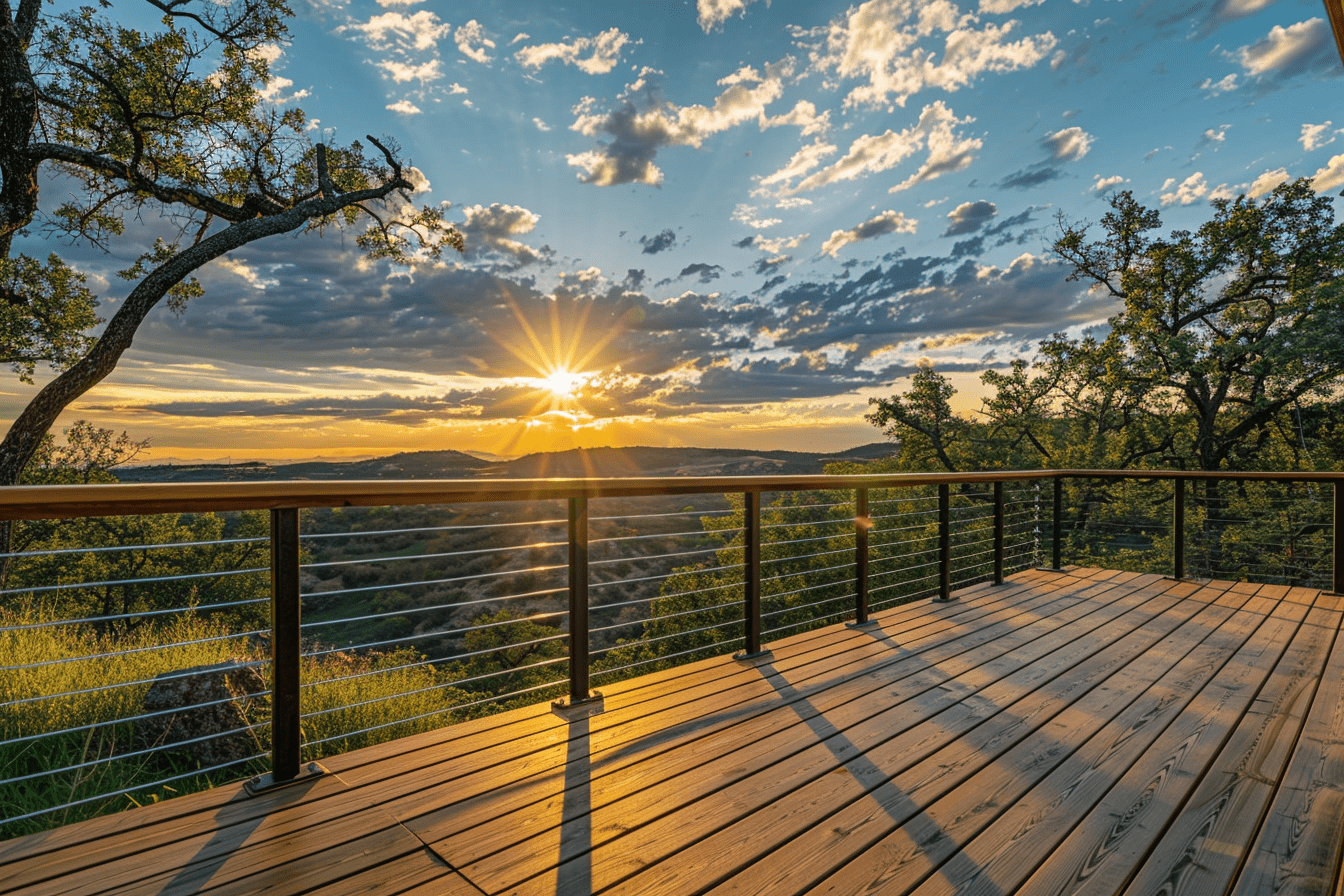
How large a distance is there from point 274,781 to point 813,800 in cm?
163

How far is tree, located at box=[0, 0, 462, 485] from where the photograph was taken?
7.00 metres

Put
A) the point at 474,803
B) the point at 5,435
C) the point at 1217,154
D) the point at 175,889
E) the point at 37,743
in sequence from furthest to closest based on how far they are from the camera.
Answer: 1. the point at 1217,154
2. the point at 5,435
3. the point at 37,743
4. the point at 474,803
5. the point at 175,889

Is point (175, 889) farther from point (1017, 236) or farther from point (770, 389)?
point (770, 389)

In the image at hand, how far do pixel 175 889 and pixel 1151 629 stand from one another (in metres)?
4.64

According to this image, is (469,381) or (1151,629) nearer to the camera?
(1151,629)

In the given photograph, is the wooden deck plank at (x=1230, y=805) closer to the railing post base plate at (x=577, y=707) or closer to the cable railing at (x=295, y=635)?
the cable railing at (x=295, y=635)

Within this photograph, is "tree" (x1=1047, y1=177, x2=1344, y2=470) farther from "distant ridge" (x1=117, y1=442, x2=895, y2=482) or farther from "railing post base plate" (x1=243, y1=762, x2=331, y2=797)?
"railing post base plate" (x1=243, y1=762, x2=331, y2=797)

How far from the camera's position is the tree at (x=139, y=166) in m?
7.00

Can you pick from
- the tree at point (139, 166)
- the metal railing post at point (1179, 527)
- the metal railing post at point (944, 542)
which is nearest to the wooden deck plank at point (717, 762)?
the metal railing post at point (944, 542)

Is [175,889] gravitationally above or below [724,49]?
below

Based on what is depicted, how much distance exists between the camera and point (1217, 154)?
9.84 meters

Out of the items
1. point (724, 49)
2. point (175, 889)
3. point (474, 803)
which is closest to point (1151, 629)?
point (474, 803)

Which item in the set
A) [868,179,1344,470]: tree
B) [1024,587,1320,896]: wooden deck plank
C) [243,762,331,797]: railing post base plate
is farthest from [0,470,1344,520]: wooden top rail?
[868,179,1344,470]: tree

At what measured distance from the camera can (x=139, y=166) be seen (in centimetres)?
800
